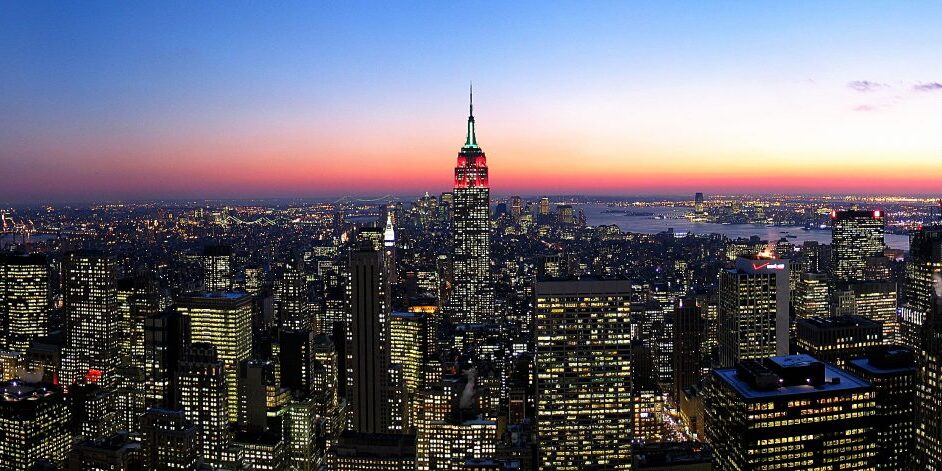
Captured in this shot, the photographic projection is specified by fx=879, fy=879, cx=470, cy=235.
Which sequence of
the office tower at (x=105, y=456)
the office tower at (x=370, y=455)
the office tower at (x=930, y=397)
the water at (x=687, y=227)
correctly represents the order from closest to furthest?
the office tower at (x=930, y=397) → the office tower at (x=105, y=456) → the office tower at (x=370, y=455) → the water at (x=687, y=227)

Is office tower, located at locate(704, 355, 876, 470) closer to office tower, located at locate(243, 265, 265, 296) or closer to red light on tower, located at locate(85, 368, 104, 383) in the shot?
red light on tower, located at locate(85, 368, 104, 383)

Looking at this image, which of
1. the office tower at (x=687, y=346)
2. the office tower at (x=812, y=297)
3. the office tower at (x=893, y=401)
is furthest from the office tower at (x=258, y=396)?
the office tower at (x=812, y=297)

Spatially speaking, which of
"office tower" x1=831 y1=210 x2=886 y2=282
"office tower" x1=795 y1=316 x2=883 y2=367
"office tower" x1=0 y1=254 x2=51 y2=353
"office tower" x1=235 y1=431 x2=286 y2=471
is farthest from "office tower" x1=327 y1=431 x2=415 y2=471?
"office tower" x1=831 y1=210 x2=886 y2=282

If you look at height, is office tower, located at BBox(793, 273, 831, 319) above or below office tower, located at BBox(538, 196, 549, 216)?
below

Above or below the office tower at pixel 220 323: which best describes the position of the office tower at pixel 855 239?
above

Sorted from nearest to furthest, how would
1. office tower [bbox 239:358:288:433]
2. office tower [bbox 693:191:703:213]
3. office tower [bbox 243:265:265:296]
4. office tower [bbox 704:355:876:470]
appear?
office tower [bbox 704:355:876:470] → office tower [bbox 239:358:288:433] → office tower [bbox 243:265:265:296] → office tower [bbox 693:191:703:213]

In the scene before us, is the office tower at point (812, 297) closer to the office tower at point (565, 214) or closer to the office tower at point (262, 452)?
the office tower at point (262, 452)

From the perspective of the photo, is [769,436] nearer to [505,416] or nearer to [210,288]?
[505,416]

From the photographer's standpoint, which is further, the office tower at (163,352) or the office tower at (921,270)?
the office tower at (921,270)
